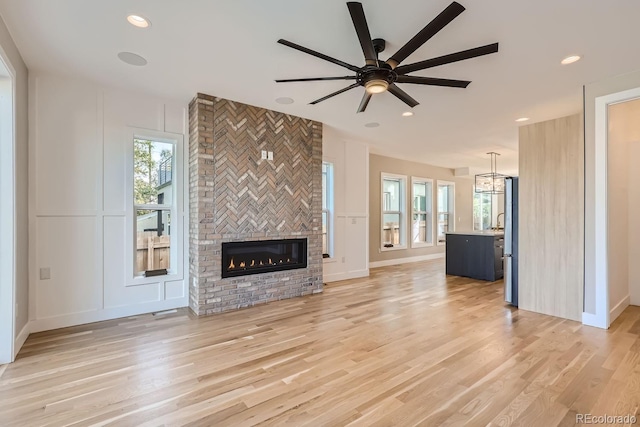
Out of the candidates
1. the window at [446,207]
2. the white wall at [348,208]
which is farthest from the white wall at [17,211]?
the window at [446,207]

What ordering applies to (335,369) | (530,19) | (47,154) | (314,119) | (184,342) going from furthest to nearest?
(314,119), (47,154), (184,342), (335,369), (530,19)

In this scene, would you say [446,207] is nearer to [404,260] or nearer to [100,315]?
[404,260]

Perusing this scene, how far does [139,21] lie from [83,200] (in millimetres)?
2233

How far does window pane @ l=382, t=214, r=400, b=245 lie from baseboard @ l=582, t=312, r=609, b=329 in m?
4.49

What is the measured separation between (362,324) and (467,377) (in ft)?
4.33

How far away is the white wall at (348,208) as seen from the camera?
572 cm

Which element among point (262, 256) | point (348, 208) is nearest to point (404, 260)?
point (348, 208)

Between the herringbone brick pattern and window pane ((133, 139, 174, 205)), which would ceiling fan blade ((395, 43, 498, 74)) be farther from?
window pane ((133, 139, 174, 205))

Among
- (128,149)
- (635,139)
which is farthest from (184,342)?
(635,139)

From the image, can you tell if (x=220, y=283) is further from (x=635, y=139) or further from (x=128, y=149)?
(x=635, y=139)

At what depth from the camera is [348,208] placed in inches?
234

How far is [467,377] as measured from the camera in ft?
7.70

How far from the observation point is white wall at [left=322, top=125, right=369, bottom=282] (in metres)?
5.72

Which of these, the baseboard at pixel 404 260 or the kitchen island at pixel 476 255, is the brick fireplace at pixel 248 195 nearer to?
the baseboard at pixel 404 260
